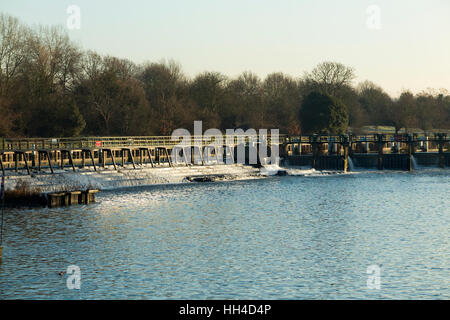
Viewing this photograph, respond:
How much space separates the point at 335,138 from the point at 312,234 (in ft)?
260

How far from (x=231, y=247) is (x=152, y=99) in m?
85.4

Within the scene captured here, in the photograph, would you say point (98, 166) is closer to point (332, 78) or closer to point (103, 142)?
point (103, 142)

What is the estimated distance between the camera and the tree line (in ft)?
299

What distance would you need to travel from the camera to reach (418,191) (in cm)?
7456

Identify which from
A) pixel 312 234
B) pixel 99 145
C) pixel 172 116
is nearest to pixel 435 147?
pixel 172 116

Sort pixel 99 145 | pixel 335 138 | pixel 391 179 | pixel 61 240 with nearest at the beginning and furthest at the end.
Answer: pixel 61 240, pixel 99 145, pixel 391 179, pixel 335 138


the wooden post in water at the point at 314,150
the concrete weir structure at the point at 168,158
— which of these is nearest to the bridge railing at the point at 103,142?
the concrete weir structure at the point at 168,158

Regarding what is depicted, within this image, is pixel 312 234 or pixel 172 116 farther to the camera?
pixel 172 116

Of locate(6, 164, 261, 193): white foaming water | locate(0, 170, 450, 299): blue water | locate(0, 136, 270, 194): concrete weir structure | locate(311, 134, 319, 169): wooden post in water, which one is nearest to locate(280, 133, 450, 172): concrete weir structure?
locate(311, 134, 319, 169): wooden post in water

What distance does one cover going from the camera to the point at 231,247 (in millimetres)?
39469

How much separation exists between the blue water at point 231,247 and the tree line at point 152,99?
2752cm

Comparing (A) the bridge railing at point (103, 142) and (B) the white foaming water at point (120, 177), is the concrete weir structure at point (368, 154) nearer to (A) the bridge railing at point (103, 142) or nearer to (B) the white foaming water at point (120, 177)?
(A) the bridge railing at point (103, 142)

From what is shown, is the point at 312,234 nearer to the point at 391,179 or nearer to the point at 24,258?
the point at 24,258

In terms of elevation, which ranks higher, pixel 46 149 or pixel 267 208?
pixel 46 149
